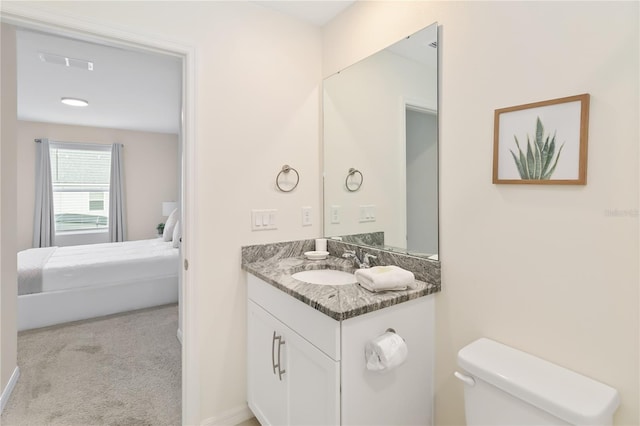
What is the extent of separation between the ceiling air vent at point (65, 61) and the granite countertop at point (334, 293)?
2344mm

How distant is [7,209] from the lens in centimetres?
202

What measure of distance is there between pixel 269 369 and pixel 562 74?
5.60 ft

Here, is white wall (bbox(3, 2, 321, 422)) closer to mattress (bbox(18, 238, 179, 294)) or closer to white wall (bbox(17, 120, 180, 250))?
mattress (bbox(18, 238, 179, 294))

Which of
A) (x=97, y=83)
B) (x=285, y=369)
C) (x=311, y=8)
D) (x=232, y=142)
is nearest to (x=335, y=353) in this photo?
(x=285, y=369)

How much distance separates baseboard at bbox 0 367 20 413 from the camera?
1912 mm

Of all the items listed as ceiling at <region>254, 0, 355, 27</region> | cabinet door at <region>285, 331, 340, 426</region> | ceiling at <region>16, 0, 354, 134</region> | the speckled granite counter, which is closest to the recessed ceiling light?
ceiling at <region>16, 0, 354, 134</region>

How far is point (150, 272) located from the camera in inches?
143

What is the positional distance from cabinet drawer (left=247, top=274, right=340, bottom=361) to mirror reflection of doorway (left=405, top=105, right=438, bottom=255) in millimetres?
610

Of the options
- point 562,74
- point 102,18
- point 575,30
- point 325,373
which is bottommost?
point 325,373

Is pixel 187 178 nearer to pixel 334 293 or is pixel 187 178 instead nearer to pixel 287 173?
pixel 287 173

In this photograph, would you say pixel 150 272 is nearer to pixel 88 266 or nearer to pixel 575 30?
pixel 88 266

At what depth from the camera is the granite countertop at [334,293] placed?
1187mm

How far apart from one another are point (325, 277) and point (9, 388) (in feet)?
7.04

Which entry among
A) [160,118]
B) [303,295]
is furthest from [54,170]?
[303,295]
